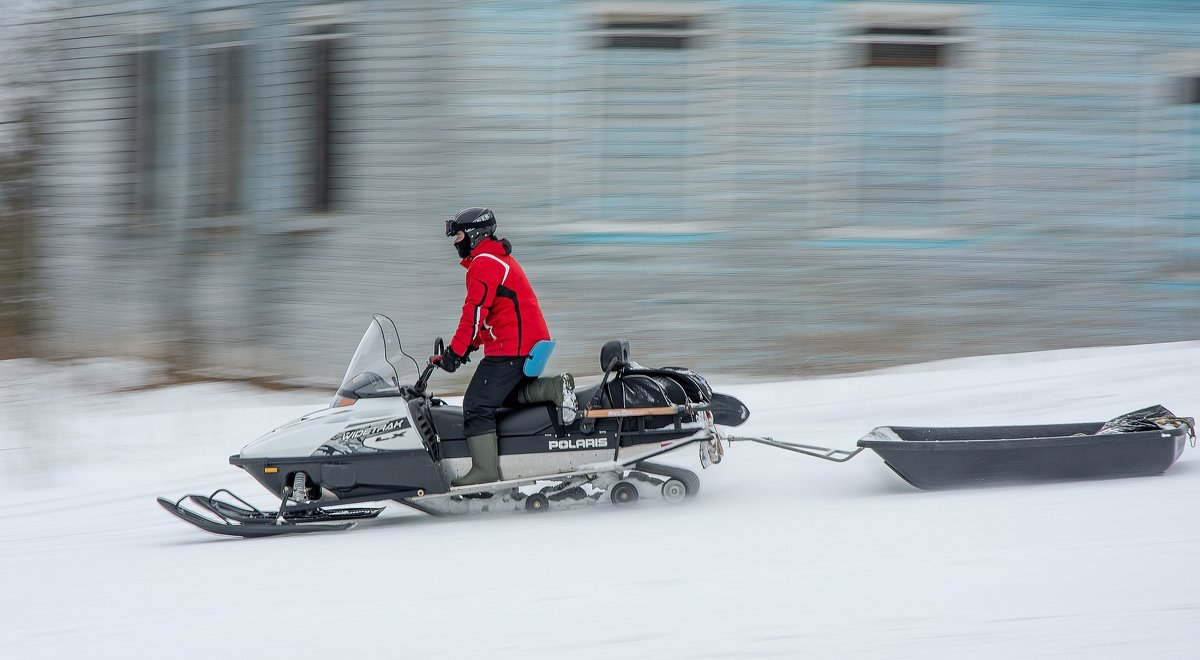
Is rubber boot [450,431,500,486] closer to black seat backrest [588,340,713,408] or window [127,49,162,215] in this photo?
black seat backrest [588,340,713,408]

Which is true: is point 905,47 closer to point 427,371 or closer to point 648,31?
point 648,31

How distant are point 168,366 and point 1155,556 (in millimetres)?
10154

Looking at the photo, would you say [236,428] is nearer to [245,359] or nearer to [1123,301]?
[245,359]

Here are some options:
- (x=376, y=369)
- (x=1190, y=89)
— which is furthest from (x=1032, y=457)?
(x=1190, y=89)

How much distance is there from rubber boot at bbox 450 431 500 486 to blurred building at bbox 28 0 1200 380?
489 cm

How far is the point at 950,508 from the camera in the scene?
5.26 metres

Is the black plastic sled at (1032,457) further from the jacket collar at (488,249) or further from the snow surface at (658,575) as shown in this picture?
the jacket collar at (488,249)

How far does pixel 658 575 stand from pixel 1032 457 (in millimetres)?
2471

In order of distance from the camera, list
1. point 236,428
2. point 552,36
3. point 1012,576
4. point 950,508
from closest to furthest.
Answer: point 1012,576 < point 950,508 < point 236,428 < point 552,36

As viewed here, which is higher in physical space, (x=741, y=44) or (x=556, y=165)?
(x=741, y=44)

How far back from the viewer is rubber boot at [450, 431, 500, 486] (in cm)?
571

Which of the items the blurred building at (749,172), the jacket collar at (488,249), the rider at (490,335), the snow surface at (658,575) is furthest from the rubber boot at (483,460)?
the blurred building at (749,172)

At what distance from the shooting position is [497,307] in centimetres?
565


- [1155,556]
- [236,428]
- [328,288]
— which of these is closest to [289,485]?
[236,428]
